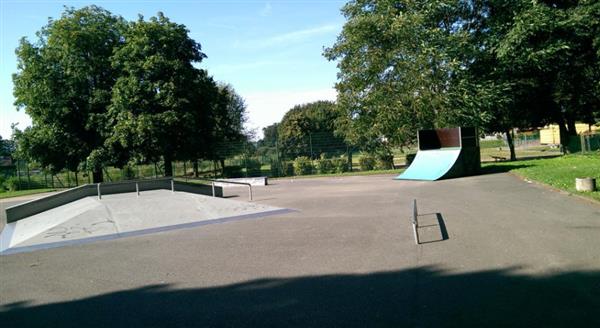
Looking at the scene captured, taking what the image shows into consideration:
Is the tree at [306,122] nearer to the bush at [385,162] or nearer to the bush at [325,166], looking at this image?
the bush at [325,166]

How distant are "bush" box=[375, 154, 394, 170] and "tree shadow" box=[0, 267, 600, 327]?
2531 centimetres

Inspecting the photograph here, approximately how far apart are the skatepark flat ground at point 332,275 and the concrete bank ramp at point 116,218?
778 mm

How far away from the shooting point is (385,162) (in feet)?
101

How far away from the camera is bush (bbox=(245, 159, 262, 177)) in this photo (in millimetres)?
33062

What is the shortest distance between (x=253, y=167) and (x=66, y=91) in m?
14.0

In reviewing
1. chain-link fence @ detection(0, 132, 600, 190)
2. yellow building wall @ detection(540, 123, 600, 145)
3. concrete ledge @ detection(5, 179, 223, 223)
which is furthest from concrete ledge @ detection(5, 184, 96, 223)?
yellow building wall @ detection(540, 123, 600, 145)

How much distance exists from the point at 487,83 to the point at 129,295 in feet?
86.6

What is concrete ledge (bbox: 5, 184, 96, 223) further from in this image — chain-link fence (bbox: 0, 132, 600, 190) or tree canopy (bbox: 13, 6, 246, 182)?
chain-link fence (bbox: 0, 132, 600, 190)

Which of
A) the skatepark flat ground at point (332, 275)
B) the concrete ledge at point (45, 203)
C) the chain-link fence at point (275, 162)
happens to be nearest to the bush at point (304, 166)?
the chain-link fence at point (275, 162)

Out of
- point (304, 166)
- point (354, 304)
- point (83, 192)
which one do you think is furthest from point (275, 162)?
point (354, 304)

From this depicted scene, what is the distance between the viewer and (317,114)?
79.4 m

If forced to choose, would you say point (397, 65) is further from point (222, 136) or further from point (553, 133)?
point (553, 133)

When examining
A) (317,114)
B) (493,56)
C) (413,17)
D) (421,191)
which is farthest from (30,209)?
(317,114)

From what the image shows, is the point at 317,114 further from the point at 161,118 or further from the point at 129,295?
the point at 129,295
